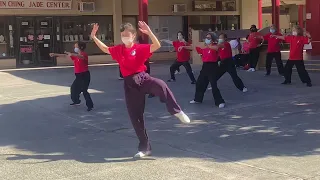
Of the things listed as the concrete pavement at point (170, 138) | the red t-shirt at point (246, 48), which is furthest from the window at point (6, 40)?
the red t-shirt at point (246, 48)

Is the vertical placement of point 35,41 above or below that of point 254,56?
above

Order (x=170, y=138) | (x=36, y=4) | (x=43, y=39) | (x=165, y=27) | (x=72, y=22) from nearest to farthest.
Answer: (x=170, y=138)
(x=36, y=4)
(x=43, y=39)
(x=72, y=22)
(x=165, y=27)

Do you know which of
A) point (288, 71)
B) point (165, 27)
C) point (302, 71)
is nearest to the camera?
point (302, 71)

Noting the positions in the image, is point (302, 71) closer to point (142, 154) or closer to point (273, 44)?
point (273, 44)

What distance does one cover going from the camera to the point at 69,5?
23609mm

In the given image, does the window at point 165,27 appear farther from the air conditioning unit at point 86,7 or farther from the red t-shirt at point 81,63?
the red t-shirt at point 81,63

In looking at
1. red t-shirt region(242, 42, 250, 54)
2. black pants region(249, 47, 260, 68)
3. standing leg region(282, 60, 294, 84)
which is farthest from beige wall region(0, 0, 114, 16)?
→ standing leg region(282, 60, 294, 84)

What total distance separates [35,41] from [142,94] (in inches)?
710

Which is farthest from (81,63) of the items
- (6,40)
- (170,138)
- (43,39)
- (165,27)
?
(165,27)

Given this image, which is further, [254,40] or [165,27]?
[165,27]

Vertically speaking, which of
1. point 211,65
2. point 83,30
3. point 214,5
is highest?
point 214,5

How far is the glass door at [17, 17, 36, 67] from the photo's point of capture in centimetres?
2283

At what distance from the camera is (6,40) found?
22.6m

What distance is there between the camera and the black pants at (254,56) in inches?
722
